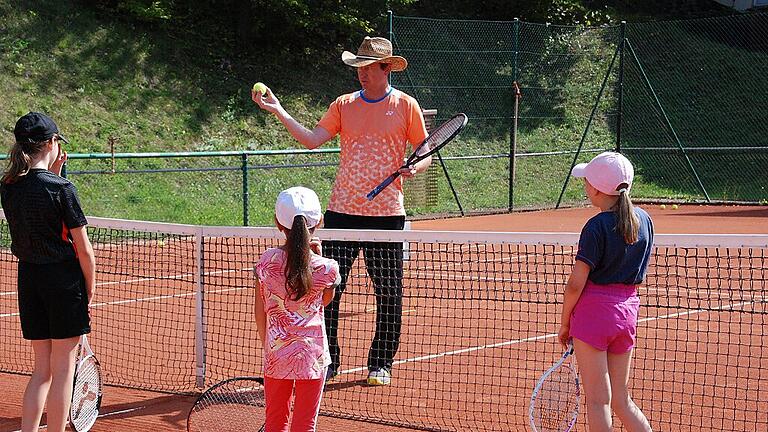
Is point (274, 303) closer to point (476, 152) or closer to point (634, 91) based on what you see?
point (476, 152)

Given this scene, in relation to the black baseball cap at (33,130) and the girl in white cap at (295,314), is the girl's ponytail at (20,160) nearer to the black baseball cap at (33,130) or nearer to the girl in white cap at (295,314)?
the black baseball cap at (33,130)

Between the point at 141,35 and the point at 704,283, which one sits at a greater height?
the point at 141,35

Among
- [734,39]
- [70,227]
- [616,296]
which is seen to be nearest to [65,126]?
[70,227]

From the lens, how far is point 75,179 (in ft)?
48.4

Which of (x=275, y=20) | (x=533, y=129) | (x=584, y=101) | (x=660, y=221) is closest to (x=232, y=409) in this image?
(x=660, y=221)

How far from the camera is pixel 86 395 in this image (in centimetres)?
507

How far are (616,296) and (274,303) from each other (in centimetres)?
139

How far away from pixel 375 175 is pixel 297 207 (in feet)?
6.79

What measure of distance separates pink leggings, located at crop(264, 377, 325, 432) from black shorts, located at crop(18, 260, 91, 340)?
0.99 metres

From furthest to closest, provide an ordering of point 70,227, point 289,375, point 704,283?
point 704,283 < point 70,227 < point 289,375

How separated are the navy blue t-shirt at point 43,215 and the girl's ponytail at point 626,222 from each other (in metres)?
2.27

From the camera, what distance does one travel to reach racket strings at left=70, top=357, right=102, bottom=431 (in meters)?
4.98

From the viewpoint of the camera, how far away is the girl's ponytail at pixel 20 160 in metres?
4.40

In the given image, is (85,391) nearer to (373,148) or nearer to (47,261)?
(47,261)
